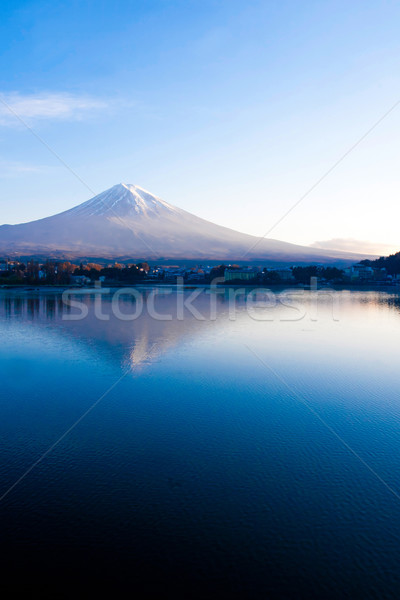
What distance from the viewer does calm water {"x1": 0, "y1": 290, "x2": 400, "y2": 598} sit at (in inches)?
55.6

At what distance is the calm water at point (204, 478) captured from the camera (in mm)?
1413

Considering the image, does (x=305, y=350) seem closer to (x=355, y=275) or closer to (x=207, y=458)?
(x=207, y=458)

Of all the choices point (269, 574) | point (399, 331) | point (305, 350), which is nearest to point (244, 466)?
point (269, 574)

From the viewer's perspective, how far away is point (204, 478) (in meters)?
1.96
